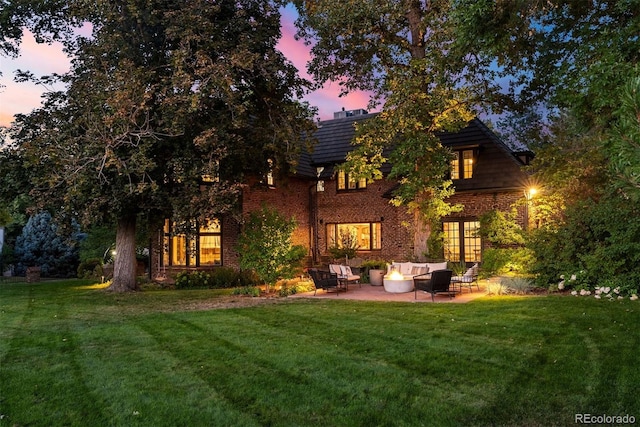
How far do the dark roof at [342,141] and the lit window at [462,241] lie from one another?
308 centimetres

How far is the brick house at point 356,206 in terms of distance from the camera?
19203mm

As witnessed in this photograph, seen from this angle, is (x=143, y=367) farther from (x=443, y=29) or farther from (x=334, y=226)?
(x=334, y=226)

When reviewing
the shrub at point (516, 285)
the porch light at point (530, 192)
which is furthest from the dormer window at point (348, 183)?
the shrub at point (516, 285)

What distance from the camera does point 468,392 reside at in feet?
17.4

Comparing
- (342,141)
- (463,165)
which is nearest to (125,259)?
(342,141)

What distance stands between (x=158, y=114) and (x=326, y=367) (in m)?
10.8

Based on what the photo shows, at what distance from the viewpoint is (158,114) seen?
1475cm

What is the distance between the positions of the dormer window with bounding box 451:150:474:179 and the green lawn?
10147mm

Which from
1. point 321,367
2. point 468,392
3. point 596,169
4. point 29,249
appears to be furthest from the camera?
point 29,249

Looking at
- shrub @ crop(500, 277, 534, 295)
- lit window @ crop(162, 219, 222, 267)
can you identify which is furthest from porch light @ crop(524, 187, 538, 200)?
lit window @ crop(162, 219, 222, 267)

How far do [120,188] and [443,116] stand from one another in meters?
9.65

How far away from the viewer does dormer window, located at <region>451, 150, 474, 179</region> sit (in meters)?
20.4

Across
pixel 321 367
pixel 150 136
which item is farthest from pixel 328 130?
pixel 321 367

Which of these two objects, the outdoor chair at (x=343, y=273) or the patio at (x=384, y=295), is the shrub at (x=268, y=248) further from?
the outdoor chair at (x=343, y=273)
